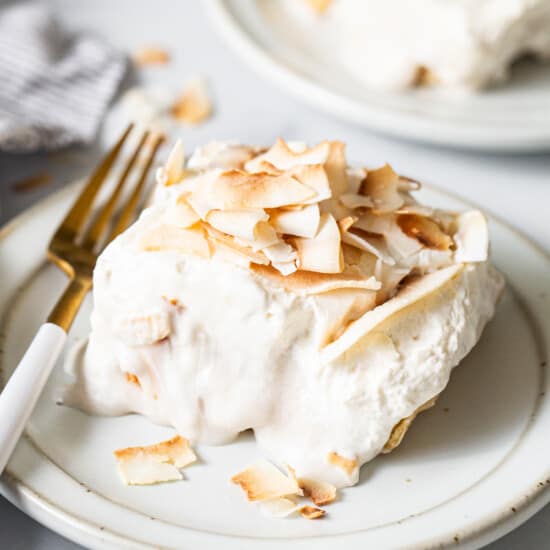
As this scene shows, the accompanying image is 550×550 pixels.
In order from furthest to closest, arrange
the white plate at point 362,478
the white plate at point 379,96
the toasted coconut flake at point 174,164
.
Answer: the white plate at point 379,96 < the toasted coconut flake at point 174,164 < the white plate at point 362,478

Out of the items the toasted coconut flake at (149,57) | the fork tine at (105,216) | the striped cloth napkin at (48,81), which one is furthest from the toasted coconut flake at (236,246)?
the toasted coconut flake at (149,57)

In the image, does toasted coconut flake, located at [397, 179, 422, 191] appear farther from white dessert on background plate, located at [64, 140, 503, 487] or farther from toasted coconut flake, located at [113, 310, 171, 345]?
toasted coconut flake, located at [113, 310, 171, 345]

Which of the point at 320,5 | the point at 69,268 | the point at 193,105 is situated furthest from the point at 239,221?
the point at 320,5

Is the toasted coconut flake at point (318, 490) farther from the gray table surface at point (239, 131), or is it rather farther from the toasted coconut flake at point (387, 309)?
the gray table surface at point (239, 131)


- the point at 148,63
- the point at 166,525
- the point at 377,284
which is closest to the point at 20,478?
the point at 166,525

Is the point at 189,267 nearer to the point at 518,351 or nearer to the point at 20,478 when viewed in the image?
the point at 20,478

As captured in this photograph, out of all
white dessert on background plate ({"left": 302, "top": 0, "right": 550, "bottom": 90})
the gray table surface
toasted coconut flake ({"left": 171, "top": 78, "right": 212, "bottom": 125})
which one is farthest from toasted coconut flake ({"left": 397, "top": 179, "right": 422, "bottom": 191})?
toasted coconut flake ({"left": 171, "top": 78, "right": 212, "bottom": 125})

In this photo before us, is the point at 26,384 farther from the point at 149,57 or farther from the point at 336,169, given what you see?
the point at 149,57
